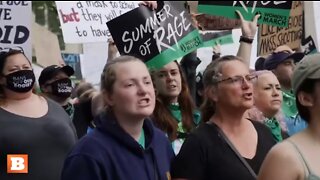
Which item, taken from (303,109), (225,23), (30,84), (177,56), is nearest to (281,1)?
(225,23)

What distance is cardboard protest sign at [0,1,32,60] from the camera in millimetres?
6395

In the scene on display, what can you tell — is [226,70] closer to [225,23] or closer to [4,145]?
[4,145]

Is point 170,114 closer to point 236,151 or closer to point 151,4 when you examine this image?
point 236,151

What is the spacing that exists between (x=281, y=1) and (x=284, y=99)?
148 centimetres

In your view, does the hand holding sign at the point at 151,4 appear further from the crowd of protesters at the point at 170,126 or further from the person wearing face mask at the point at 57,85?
the person wearing face mask at the point at 57,85

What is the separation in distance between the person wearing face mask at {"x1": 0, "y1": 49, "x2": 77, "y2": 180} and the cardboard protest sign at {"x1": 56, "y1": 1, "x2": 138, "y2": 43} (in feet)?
9.28

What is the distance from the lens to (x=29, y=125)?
457 centimetres

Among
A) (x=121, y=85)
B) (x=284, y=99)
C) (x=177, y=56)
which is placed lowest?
(x=284, y=99)

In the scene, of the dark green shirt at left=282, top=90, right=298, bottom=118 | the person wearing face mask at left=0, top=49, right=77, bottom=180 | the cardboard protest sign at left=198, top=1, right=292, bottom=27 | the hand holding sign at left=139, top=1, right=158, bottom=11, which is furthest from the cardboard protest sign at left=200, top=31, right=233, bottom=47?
the person wearing face mask at left=0, top=49, right=77, bottom=180

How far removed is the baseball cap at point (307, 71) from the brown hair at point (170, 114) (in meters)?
1.94

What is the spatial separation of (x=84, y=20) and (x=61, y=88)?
1.78m

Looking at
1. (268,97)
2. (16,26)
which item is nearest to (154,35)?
(268,97)

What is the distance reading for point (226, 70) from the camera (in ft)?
12.6

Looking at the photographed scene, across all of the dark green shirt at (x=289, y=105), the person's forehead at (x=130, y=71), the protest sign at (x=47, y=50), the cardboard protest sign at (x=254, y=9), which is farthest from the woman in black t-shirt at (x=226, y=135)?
the protest sign at (x=47, y=50)
